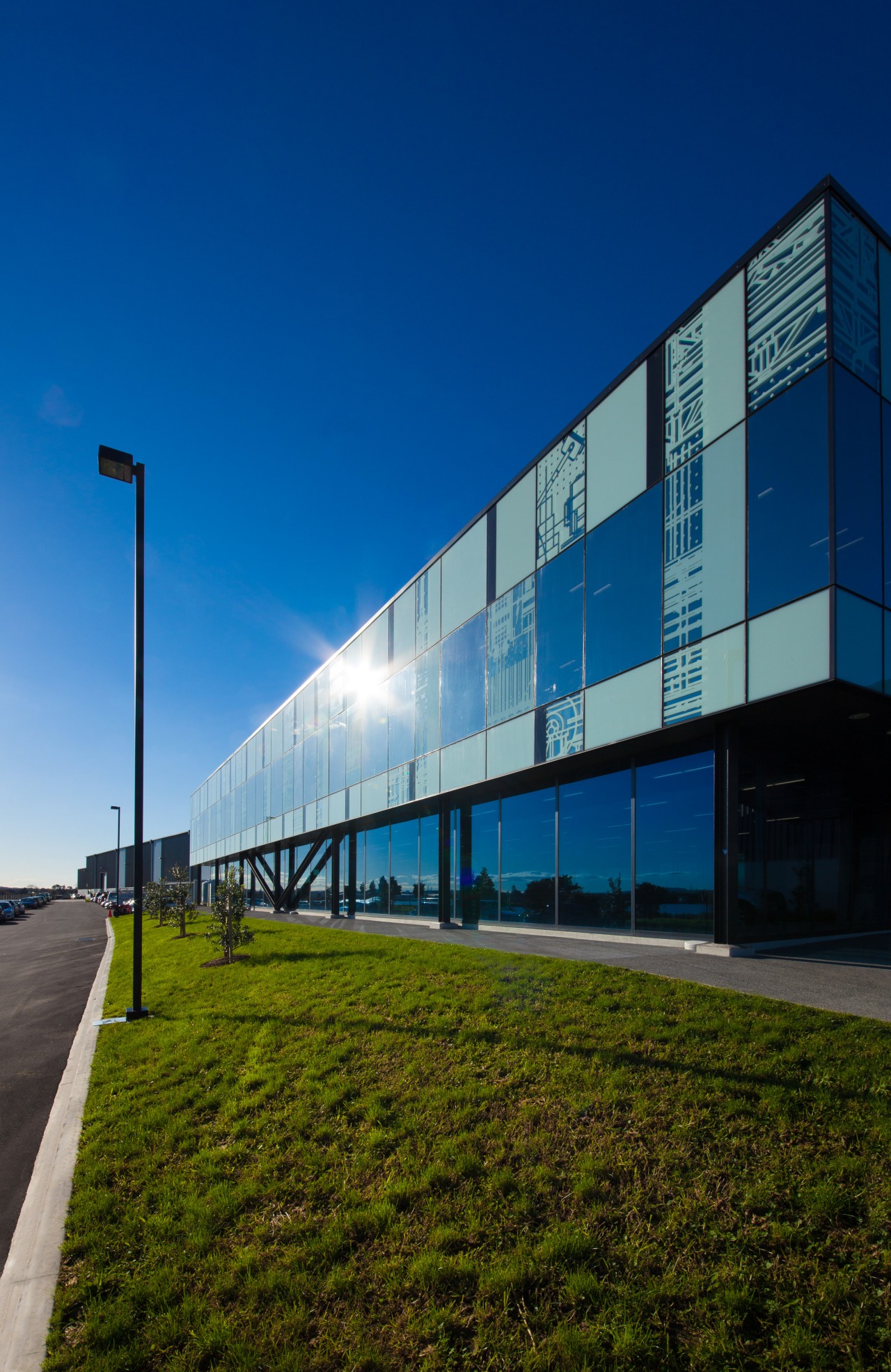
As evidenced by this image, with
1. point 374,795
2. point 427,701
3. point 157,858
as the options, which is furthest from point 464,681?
point 157,858

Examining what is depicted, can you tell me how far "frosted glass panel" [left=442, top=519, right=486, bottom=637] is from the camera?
22.1 meters

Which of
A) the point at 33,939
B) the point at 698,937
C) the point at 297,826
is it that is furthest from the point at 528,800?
the point at 33,939

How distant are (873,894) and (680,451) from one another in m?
11.7

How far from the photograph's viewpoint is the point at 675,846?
1549 centimetres

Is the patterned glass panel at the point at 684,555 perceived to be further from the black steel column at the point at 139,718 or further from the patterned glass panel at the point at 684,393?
the black steel column at the point at 139,718

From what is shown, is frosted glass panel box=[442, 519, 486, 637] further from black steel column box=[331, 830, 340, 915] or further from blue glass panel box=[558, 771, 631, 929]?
black steel column box=[331, 830, 340, 915]

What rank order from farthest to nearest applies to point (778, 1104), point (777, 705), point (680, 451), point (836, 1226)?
point (680, 451) → point (777, 705) → point (778, 1104) → point (836, 1226)

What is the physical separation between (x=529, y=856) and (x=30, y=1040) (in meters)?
12.5

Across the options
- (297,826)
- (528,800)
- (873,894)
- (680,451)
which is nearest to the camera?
(680,451)

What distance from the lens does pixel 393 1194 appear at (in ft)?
17.6

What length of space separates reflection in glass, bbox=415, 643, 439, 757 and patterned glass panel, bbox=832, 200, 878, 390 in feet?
48.6

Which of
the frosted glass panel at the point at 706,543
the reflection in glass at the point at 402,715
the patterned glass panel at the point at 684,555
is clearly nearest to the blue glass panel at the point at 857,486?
the frosted glass panel at the point at 706,543

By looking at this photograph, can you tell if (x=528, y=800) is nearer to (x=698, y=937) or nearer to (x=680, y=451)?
(x=698, y=937)

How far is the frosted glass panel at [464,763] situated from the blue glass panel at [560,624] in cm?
344
